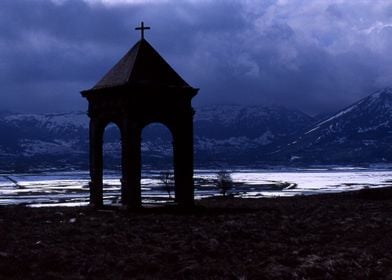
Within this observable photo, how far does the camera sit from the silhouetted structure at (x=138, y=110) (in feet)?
74.8

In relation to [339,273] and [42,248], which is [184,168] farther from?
[339,273]

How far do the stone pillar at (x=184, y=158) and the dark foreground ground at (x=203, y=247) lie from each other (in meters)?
7.18

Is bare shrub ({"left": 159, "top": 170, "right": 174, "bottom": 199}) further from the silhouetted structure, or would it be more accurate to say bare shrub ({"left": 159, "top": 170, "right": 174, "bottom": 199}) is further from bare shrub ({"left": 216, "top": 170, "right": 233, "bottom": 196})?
the silhouetted structure

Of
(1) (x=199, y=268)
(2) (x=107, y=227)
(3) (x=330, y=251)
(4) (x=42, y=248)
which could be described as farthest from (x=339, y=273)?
(2) (x=107, y=227)

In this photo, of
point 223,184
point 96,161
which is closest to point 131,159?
point 96,161

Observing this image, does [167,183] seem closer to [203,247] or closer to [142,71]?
[142,71]

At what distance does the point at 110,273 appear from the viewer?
10.1 m

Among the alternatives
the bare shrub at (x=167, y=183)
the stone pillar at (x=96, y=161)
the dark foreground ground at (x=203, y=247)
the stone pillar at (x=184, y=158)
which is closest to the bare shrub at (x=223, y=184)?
the bare shrub at (x=167, y=183)

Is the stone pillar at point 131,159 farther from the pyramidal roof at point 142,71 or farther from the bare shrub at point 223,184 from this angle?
the bare shrub at point 223,184

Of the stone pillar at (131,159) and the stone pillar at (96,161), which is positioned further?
the stone pillar at (96,161)

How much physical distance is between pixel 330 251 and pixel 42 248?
5407 mm

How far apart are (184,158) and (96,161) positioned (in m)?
3.66

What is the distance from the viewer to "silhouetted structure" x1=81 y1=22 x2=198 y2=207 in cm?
2281

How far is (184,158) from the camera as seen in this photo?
979 inches
